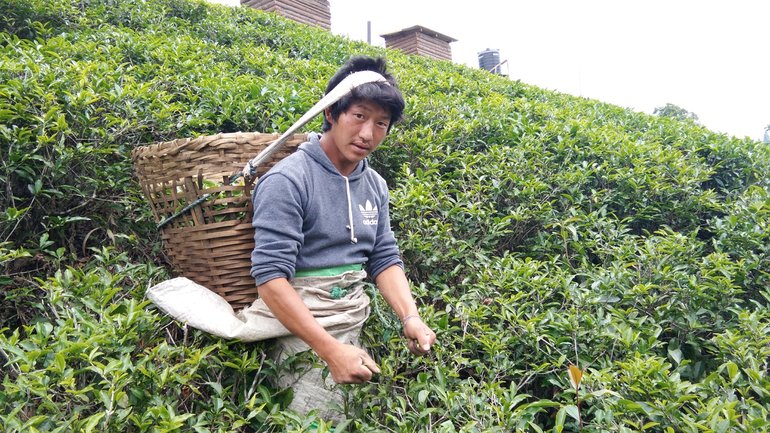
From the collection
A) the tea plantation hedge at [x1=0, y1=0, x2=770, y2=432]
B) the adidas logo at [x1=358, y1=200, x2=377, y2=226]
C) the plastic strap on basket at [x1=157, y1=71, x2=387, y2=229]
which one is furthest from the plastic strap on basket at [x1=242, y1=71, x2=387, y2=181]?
the tea plantation hedge at [x1=0, y1=0, x2=770, y2=432]

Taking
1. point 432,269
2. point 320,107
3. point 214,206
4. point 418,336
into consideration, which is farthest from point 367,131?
point 432,269

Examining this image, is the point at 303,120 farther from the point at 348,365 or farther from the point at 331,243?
the point at 348,365

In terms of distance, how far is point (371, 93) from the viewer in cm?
169

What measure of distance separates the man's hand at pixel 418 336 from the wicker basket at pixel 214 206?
0.53 meters

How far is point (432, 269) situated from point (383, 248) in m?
0.64

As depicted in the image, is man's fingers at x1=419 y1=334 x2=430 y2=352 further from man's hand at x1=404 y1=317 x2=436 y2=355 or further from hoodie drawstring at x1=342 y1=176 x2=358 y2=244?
hoodie drawstring at x1=342 y1=176 x2=358 y2=244

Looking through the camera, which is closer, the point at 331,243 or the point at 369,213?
the point at 331,243

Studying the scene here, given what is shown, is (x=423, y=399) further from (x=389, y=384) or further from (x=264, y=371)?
(x=264, y=371)

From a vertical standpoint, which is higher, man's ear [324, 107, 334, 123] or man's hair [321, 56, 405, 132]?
man's hair [321, 56, 405, 132]

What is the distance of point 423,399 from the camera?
5.25 ft

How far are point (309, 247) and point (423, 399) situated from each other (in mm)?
591

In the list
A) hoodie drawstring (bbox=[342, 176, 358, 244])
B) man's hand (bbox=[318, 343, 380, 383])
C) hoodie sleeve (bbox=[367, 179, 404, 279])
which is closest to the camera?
man's hand (bbox=[318, 343, 380, 383])

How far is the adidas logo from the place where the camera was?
182cm

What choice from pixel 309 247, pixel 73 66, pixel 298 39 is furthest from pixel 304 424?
pixel 298 39
